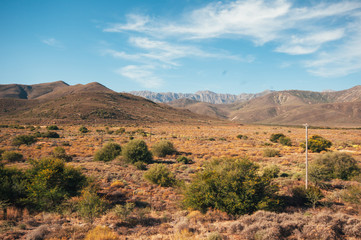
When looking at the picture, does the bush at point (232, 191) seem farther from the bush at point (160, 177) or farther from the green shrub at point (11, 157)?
the green shrub at point (11, 157)

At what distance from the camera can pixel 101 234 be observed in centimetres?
624

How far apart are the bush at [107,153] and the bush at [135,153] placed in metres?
1.97

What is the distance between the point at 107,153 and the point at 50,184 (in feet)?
36.6

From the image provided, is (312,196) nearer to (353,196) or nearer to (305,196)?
(305,196)

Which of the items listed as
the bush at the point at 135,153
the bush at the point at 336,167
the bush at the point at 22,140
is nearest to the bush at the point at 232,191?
the bush at the point at 336,167

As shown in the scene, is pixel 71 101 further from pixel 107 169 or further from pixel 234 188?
pixel 234 188

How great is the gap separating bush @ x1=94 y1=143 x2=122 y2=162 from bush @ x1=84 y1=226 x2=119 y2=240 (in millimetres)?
13638

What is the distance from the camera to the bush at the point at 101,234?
6.18 meters

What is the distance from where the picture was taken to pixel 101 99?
108 meters

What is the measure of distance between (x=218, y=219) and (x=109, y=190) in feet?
22.6

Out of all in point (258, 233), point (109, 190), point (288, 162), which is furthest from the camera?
point (288, 162)

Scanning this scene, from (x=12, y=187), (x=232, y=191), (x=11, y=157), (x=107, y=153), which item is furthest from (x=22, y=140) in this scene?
(x=232, y=191)

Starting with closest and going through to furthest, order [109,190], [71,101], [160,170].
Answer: [109,190] → [160,170] → [71,101]

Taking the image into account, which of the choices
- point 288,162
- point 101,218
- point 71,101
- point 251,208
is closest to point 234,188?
point 251,208
